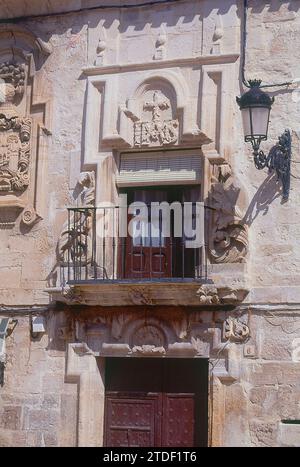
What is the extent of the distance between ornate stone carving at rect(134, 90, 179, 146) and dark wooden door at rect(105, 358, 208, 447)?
2.39 meters

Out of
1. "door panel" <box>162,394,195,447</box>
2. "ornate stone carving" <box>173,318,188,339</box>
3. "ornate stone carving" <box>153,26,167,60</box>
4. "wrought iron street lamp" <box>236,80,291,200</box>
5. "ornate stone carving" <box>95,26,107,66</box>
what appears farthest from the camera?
"ornate stone carving" <box>95,26,107,66</box>

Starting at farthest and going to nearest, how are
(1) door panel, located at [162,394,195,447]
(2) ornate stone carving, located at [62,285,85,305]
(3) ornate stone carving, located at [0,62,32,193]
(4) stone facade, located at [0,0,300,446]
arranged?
(3) ornate stone carving, located at [0,62,32,193], (2) ornate stone carving, located at [62,285,85,305], (1) door panel, located at [162,394,195,447], (4) stone facade, located at [0,0,300,446]

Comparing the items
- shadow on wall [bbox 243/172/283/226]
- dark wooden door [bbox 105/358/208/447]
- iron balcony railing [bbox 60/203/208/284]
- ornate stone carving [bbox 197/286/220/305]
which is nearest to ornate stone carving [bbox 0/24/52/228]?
iron balcony railing [bbox 60/203/208/284]

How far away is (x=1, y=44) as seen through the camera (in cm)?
1225

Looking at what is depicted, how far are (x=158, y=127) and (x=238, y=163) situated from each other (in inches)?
39.4

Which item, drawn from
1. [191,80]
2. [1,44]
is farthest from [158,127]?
[1,44]

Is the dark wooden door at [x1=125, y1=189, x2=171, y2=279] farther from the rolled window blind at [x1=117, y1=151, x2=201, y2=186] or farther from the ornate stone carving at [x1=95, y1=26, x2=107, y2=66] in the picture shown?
the ornate stone carving at [x1=95, y1=26, x2=107, y2=66]

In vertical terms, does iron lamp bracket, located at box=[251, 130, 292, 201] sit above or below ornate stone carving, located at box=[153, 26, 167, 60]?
below

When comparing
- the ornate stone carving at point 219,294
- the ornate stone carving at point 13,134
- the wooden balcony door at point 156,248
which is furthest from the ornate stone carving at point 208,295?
the ornate stone carving at point 13,134

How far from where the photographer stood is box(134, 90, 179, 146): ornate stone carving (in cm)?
1130

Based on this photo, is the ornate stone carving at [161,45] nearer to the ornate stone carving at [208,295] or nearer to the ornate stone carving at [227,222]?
the ornate stone carving at [227,222]

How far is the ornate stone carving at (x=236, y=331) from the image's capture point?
10703mm

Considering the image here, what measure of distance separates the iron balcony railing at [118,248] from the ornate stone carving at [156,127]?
29.1 inches
